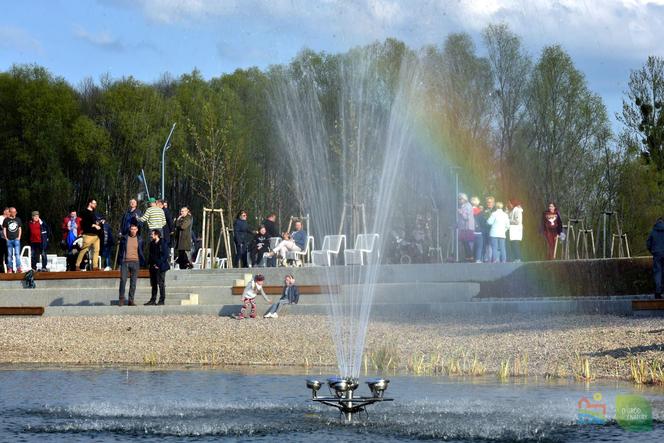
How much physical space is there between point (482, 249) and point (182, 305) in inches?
318

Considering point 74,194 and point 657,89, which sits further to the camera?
point 74,194

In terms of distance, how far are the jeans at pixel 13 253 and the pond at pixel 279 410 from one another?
1485cm

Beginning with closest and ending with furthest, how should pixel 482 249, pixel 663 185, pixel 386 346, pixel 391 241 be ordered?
pixel 386 346, pixel 482 249, pixel 391 241, pixel 663 185

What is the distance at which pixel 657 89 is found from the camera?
48562 millimetres

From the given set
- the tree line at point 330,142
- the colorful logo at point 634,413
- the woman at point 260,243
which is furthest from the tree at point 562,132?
the colorful logo at point 634,413

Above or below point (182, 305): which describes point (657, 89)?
above

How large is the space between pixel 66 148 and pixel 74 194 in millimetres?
2498

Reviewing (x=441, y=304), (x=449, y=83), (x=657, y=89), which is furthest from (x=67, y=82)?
(x=441, y=304)

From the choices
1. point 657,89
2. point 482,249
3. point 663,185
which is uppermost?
point 657,89

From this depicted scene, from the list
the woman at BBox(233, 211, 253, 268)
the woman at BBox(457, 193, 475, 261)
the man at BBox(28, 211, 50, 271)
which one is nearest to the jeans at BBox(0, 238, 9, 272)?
the man at BBox(28, 211, 50, 271)

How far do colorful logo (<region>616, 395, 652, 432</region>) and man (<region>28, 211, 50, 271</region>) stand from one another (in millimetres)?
22080

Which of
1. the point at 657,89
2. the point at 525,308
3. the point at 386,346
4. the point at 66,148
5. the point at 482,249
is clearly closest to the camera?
the point at 386,346

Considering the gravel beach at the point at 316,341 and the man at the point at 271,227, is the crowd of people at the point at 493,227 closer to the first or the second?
the gravel beach at the point at 316,341

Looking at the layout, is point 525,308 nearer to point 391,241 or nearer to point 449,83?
point 391,241
